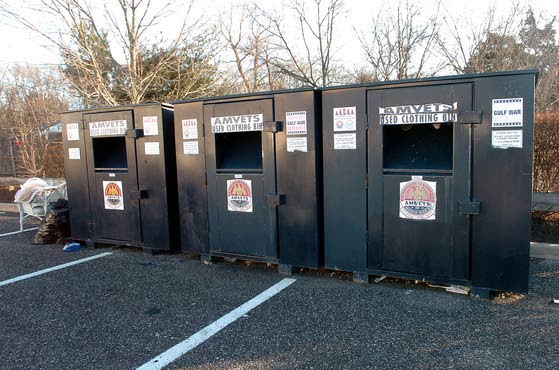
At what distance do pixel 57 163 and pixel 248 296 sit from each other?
1087cm

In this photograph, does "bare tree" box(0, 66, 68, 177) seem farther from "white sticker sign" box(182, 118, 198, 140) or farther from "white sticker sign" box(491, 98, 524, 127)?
"white sticker sign" box(491, 98, 524, 127)

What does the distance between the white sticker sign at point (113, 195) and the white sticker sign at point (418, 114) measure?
3.85 metres

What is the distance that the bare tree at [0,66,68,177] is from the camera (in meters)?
13.3

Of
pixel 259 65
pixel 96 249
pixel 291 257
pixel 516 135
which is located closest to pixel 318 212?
pixel 291 257

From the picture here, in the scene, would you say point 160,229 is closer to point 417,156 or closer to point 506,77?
point 417,156

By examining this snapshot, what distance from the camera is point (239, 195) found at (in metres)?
4.84

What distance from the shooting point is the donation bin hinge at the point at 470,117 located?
359 cm

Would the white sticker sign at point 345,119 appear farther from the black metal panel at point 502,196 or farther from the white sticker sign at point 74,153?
the white sticker sign at point 74,153

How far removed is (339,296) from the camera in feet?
12.9

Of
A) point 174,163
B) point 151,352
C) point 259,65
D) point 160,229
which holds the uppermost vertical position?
point 259,65

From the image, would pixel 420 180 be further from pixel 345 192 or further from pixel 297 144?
pixel 297 144

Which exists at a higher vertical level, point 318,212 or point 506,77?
point 506,77

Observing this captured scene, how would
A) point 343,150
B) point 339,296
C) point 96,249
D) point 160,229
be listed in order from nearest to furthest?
point 339,296
point 343,150
point 160,229
point 96,249

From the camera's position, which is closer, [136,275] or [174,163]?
[136,275]
